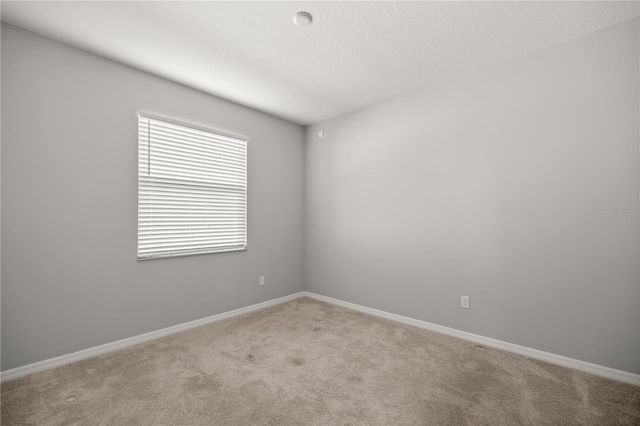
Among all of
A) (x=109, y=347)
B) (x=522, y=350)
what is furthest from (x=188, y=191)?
(x=522, y=350)

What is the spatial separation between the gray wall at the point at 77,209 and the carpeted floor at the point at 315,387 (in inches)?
13.0

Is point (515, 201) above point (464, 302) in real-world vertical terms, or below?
above

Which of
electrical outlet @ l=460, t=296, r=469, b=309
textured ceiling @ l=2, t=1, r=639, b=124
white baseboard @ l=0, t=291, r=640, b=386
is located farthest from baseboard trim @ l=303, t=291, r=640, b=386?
textured ceiling @ l=2, t=1, r=639, b=124

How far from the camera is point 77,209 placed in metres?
2.45

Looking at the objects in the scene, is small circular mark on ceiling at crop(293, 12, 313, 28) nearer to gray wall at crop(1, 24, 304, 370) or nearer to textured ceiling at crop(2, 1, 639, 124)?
textured ceiling at crop(2, 1, 639, 124)

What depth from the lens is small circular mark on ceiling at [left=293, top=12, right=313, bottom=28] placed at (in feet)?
6.76

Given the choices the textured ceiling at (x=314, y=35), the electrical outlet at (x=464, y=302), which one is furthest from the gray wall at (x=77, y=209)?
the electrical outlet at (x=464, y=302)

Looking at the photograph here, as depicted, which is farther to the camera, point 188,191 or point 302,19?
point 188,191

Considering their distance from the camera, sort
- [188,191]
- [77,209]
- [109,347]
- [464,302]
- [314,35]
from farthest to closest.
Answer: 1. [188,191]
2. [464,302]
3. [109,347]
4. [77,209]
5. [314,35]

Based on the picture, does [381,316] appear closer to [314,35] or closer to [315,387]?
[315,387]

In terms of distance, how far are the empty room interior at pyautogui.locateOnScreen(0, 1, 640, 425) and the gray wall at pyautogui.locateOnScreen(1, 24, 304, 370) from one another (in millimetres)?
15

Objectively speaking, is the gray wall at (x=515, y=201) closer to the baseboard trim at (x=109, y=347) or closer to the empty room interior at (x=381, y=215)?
the empty room interior at (x=381, y=215)

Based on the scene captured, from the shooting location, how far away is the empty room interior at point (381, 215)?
200cm

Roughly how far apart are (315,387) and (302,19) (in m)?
2.61
